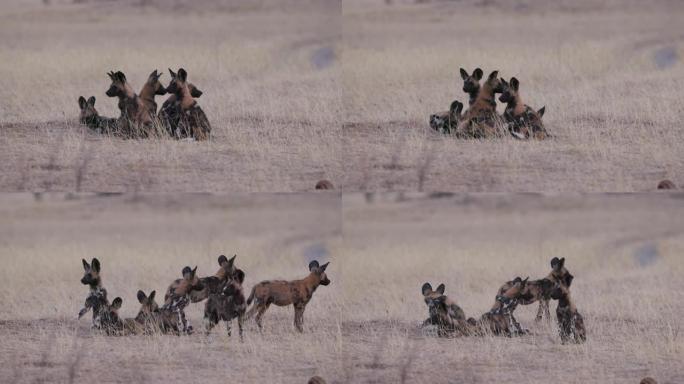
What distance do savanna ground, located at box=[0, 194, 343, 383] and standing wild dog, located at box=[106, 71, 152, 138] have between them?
11.5 inches

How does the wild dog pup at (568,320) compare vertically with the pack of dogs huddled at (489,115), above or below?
below

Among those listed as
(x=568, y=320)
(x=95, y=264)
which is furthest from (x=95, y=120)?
(x=568, y=320)

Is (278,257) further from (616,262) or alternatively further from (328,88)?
(616,262)

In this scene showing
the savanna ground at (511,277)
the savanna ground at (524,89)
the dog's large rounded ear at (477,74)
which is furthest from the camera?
the dog's large rounded ear at (477,74)

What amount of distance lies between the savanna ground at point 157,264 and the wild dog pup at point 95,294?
35 millimetres

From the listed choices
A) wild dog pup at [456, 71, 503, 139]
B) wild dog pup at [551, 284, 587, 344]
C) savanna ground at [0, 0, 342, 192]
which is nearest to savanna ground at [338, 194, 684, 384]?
wild dog pup at [551, 284, 587, 344]

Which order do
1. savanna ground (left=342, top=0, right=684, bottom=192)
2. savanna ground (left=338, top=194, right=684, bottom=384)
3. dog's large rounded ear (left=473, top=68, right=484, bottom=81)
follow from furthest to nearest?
dog's large rounded ear (left=473, top=68, right=484, bottom=81), savanna ground (left=342, top=0, right=684, bottom=192), savanna ground (left=338, top=194, right=684, bottom=384)

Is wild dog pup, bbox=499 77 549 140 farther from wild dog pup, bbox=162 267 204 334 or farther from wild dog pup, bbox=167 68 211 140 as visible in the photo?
wild dog pup, bbox=162 267 204 334

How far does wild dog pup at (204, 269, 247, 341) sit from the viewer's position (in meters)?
7.11

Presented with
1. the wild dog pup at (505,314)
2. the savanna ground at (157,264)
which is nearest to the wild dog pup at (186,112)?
the savanna ground at (157,264)

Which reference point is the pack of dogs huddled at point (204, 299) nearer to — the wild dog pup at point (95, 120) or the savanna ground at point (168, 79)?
the savanna ground at point (168, 79)

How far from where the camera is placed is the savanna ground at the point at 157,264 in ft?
23.1

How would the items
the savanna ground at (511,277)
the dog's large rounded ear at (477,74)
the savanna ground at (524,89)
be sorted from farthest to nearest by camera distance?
the dog's large rounded ear at (477,74) < the savanna ground at (524,89) < the savanna ground at (511,277)

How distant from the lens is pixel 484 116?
23.7 ft
